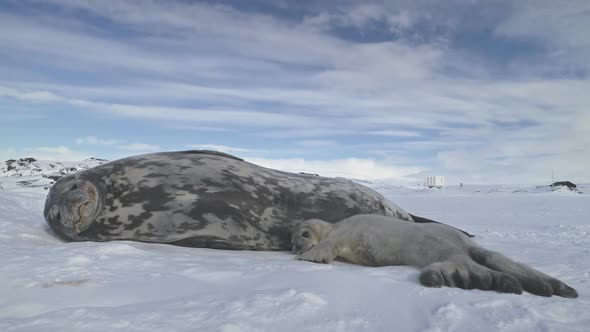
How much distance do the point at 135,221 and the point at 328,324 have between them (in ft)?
8.05

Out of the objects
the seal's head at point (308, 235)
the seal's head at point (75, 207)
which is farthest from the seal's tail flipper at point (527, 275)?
the seal's head at point (75, 207)

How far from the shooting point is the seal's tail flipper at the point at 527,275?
6.42 ft

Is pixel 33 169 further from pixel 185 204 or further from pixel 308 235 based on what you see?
pixel 308 235

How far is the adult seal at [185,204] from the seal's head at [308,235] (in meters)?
0.34

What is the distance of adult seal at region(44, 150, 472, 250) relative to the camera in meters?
3.46

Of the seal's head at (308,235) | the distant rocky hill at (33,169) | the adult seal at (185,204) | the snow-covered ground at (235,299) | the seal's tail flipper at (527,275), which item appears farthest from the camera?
the distant rocky hill at (33,169)

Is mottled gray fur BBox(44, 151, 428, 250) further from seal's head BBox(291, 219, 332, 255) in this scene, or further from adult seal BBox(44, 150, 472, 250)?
seal's head BBox(291, 219, 332, 255)

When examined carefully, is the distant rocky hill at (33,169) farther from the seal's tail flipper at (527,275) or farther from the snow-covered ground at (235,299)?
the seal's tail flipper at (527,275)

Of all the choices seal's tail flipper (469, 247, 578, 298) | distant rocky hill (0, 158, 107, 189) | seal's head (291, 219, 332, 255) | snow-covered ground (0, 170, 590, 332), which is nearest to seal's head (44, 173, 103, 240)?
snow-covered ground (0, 170, 590, 332)

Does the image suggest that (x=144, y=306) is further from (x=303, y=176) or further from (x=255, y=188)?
(x=303, y=176)

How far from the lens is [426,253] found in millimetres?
2580

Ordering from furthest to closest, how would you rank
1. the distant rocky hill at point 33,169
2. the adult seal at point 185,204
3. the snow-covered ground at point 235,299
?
the distant rocky hill at point 33,169
the adult seal at point 185,204
the snow-covered ground at point 235,299

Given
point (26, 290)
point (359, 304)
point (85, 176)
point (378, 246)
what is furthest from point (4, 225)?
point (359, 304)

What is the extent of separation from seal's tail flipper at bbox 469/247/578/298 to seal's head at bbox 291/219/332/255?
121cm
